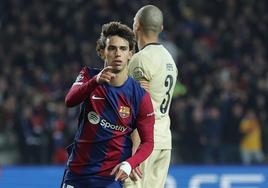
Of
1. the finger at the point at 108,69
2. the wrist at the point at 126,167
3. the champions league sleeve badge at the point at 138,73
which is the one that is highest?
the champions league sleeve badge at the point at 138,73

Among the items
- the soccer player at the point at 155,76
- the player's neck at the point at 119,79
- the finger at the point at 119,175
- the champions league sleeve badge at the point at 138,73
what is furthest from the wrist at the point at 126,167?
the champions league sleeve badge at the point at 138,73

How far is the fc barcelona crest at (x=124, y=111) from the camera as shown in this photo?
5840mm

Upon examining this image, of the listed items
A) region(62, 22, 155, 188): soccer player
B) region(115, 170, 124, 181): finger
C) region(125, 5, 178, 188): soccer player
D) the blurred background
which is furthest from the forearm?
the blurred background

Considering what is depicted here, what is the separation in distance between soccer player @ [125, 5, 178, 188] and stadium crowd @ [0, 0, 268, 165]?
8.22m

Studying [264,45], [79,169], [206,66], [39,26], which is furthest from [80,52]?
[79,169]

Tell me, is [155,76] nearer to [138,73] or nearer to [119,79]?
[138,73]

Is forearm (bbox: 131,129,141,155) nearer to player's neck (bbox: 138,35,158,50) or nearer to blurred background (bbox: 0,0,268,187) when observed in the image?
player's neck (bbox: 138,35,158,50)

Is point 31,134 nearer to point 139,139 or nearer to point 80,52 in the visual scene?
point 80,52

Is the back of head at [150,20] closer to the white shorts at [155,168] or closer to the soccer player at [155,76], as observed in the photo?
the soccer player at [155,76]

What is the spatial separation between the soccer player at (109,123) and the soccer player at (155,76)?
3.38 ft

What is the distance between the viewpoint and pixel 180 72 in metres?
18.8

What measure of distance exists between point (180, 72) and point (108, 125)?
13.0 meters

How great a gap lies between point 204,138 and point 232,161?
2.41 feet

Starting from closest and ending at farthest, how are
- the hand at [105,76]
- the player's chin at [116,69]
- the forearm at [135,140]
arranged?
the hand at [105,76]
the player's chin at [116,69]
the forearm at [135,140]
